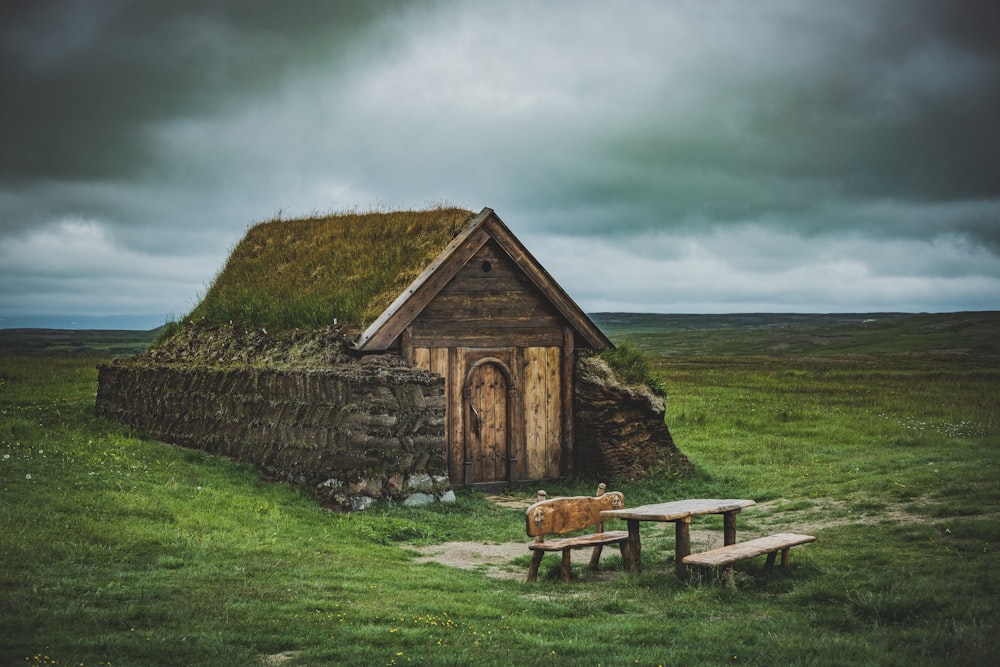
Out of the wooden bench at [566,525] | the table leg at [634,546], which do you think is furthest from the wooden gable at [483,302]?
the table leg at [634,546]

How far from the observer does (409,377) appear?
16297mm

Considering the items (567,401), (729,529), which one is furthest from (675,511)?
(567,401)

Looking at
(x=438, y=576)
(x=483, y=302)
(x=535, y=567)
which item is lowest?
(x=438, y=576)

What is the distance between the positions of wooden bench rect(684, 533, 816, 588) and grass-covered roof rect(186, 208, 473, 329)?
9.67 meters

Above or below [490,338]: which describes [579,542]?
below

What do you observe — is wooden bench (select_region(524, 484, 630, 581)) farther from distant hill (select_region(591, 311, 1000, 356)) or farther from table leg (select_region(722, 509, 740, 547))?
distant hill (select_region(591, 311, 1000, 356))

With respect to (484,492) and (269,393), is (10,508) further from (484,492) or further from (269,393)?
(484,492)

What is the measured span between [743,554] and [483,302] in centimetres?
1019

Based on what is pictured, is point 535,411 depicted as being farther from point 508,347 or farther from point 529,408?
point 508,347

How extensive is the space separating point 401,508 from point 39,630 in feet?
28.2

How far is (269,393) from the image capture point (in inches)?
706

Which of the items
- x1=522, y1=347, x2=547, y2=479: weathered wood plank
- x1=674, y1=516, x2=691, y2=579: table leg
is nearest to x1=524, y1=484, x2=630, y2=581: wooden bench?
x1=674, y1=516, x2=691, y2=579: table leg

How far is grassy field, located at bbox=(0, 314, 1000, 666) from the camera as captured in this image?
7285 millimetres

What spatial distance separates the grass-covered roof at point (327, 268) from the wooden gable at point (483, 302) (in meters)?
0.79
